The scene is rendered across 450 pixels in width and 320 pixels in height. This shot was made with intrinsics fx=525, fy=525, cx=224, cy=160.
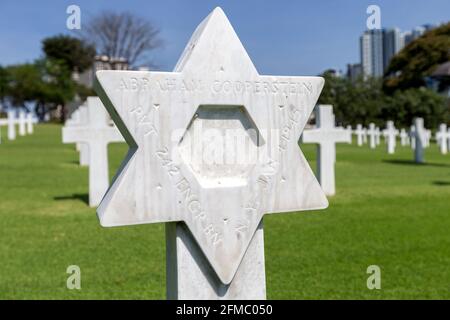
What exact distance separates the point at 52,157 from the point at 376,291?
14.6 m

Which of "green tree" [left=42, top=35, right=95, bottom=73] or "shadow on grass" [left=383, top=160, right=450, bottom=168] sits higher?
"green tree" [left=42, top=35, right=95, bottom=73]

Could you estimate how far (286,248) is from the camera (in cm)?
565

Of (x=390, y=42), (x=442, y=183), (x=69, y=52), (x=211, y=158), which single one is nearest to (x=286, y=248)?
(x=211, y=158)

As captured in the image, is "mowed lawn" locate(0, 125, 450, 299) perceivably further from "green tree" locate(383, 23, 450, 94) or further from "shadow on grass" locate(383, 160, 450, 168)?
"green tree" locate(383, 23, 450, 94)

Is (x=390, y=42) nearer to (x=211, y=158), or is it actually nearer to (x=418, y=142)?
(x=418, y=142)

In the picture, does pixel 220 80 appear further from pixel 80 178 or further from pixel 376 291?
pixel 80 178

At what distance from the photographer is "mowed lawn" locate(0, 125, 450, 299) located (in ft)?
14.1

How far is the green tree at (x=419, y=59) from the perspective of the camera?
40031mm

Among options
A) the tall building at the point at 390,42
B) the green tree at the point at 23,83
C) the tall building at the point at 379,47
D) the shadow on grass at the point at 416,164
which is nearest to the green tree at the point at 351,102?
the shadow on grass at the point at 416,164

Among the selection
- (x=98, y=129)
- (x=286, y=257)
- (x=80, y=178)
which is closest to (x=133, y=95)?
(x=286, y=257)

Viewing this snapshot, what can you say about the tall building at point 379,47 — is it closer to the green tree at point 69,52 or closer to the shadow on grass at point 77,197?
the green tree at point 69,52

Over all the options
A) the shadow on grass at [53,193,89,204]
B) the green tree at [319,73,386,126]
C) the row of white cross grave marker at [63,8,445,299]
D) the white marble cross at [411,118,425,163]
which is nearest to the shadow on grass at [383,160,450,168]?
the white marble cross at [411,118,425,163]

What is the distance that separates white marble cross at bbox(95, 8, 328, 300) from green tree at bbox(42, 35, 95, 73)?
56.1 metres

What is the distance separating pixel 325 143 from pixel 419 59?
3490 centimetres
